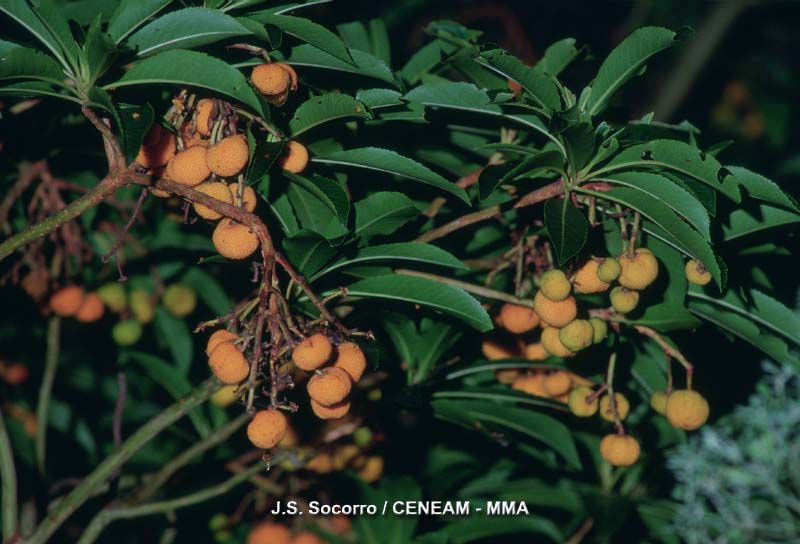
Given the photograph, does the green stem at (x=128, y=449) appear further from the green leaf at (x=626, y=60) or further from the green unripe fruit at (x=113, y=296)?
the green leaf at (x=626, y=60)

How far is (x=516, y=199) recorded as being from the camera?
51.1 inches

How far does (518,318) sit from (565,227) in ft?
0.99

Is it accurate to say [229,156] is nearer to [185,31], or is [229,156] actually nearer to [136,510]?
[185,31]

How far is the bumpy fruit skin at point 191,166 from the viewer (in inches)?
41.7

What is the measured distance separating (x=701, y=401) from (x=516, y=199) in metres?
0.46

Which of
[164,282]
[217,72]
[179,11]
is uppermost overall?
[164,282]

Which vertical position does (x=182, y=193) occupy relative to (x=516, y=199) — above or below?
below

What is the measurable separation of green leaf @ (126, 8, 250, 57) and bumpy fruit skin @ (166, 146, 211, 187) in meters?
0.15

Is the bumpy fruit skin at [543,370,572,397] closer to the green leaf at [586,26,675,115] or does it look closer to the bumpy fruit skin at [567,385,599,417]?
the bumpy fruit skin at [567,385,599,417]

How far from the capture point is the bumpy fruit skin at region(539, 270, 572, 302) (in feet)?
3.79

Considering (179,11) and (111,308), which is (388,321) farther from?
(111,308)

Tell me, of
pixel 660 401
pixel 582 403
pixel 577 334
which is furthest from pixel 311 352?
pixel 660 401

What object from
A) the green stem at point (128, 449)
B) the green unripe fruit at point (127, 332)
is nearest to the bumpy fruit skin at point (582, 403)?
the green stem at point (128, 449)

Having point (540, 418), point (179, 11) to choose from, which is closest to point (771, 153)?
point (540, 418)
